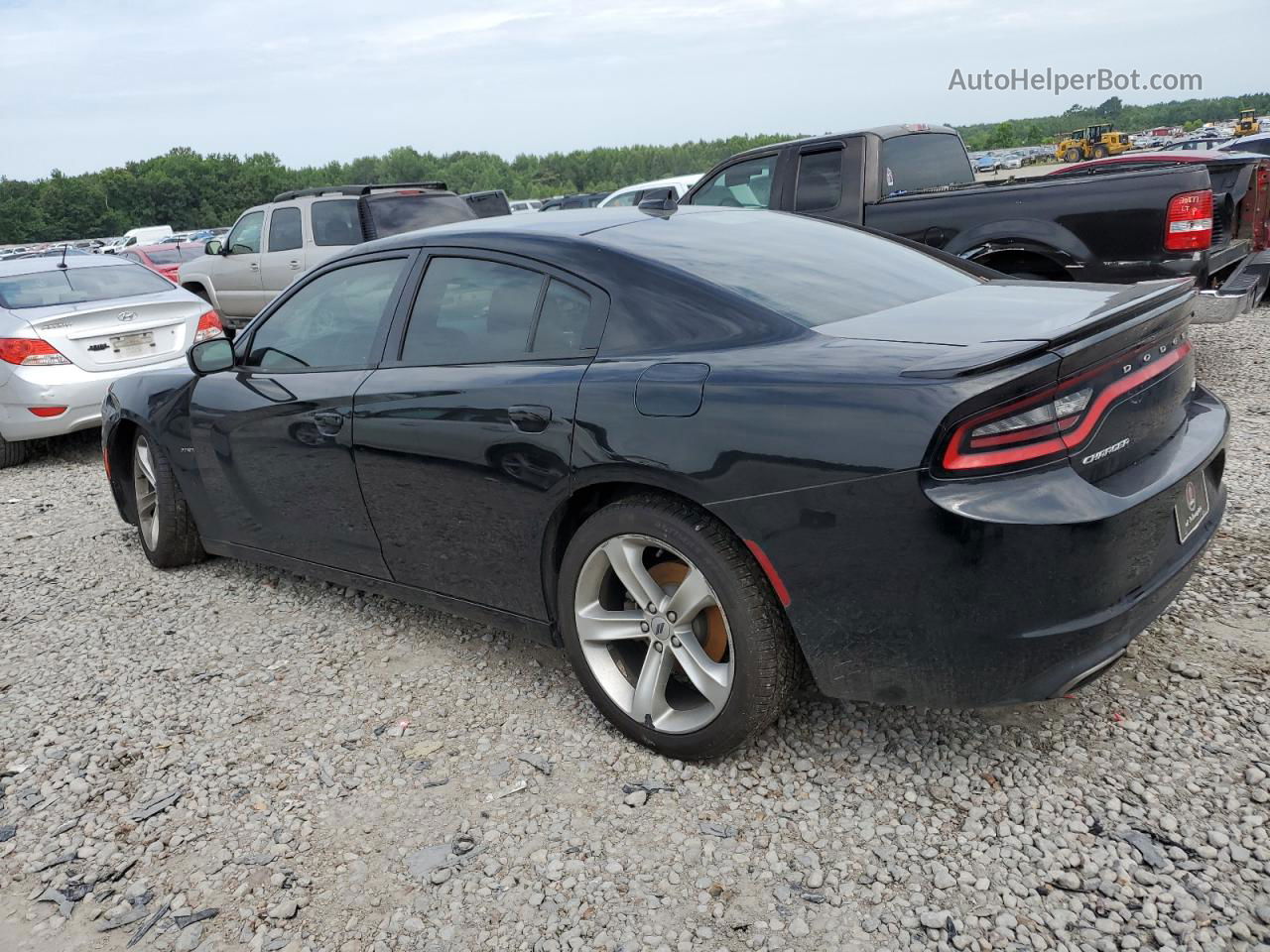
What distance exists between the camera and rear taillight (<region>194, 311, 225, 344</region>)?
824 cm

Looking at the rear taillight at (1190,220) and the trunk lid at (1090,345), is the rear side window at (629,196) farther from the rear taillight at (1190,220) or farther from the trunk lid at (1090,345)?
the trunk lid at (1090,345)

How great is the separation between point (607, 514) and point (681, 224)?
120 centimetres

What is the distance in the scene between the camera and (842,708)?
3.15 metres

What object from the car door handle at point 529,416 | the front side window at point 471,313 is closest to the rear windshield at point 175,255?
the front side window at point 471,313

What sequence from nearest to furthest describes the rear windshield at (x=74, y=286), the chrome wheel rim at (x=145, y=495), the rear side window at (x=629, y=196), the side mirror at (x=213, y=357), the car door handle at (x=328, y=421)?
the car door handle at (x=328, y=421)
the side mirror at (x=213, y=357)
the chrome wheel rim at (x=145, y=495)
the rear windshield at (x=74, y=286)
the rear side window at (x=629, y=196)

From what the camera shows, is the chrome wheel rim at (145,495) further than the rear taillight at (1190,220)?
No

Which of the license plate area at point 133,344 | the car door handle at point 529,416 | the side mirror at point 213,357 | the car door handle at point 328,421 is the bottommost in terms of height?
the license plate area at point 133,344

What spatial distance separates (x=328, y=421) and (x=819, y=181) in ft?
17.2

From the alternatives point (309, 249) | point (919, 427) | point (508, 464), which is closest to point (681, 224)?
point (508, 464)

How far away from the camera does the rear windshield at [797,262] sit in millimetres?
2938

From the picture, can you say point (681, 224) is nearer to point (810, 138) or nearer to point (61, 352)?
point (810, 138)

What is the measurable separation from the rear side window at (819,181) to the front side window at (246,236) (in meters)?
7.50

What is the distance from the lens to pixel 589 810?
9.08 ft

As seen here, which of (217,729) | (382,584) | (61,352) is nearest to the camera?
(217,729)
